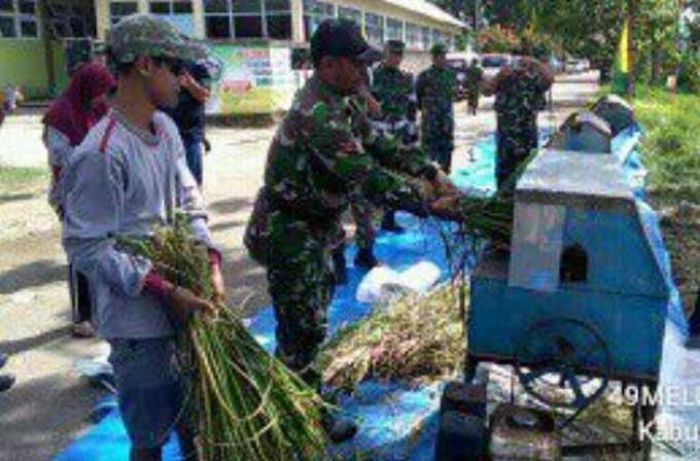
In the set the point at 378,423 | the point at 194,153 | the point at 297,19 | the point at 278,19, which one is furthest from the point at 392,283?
the point at 278,19

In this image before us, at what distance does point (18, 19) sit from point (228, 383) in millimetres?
25557

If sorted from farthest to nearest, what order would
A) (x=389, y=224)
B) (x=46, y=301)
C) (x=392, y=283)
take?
(x=389, y=224) → (x=46, y=301) → (x=392, y=283)

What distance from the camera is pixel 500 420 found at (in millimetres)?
3307

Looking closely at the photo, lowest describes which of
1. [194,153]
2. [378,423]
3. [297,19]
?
[378,423]

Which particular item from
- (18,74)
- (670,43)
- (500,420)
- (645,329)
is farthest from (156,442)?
(18,74)

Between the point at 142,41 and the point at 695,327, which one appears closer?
the point at 142,41

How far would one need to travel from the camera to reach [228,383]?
2.65 metres

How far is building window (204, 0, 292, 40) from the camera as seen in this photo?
69.9 ft

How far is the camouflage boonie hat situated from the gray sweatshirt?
18 cm

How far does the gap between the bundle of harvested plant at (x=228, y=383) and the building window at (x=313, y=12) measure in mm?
19459

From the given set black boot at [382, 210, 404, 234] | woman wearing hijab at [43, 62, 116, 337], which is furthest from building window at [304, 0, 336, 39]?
woman wearing hijab at [43, 62, 116, 337]

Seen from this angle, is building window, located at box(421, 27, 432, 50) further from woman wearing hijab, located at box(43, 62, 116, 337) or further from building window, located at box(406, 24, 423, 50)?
woman wearing hijab, located at box(43, 62, 116, 337)

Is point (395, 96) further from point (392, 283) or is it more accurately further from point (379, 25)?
point (379, 25)

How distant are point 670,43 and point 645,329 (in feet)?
72.5
